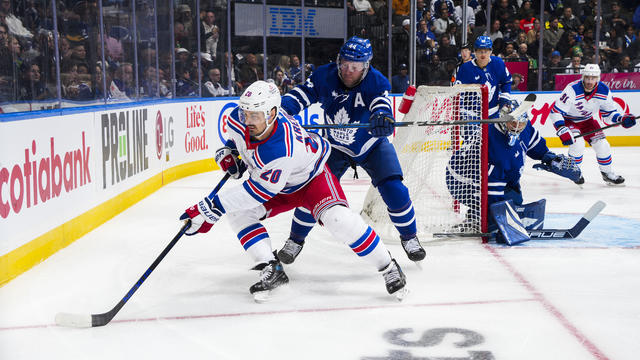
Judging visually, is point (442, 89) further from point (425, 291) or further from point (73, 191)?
point (73, 191)

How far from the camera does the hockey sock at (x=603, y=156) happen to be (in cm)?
575

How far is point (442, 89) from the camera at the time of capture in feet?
12.0

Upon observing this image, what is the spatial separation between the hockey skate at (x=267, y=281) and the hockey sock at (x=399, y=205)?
66 cm

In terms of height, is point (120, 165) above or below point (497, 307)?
above

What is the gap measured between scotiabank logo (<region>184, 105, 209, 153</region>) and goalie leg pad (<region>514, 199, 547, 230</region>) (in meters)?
3.64

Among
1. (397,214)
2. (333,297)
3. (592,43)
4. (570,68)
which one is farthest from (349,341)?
(592,43)

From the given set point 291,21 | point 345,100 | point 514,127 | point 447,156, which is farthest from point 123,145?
point 291,21

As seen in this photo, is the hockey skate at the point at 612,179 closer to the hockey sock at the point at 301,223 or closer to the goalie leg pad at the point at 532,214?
the goalie leg pad at the point at 532,214

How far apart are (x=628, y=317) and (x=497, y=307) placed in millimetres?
453

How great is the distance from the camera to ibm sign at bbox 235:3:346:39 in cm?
859

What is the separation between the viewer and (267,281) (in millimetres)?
2568

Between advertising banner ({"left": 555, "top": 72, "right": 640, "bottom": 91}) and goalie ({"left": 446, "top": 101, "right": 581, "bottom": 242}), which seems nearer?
goalie ({"left": 446, "top": 101, "right": 581, "bottom": 242})

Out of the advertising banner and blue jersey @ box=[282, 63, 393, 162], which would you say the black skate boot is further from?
the advertising banner

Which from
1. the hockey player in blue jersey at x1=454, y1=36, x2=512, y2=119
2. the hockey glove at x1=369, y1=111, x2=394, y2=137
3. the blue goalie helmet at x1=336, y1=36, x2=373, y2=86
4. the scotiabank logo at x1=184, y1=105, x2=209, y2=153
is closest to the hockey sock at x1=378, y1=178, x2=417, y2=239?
the hockey glove at x1=369, y1=111, x2=394, y2=137
